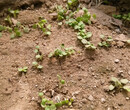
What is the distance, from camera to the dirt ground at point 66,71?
1782mm

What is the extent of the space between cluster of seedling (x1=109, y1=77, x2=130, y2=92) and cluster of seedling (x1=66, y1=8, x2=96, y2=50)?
508 millimetres

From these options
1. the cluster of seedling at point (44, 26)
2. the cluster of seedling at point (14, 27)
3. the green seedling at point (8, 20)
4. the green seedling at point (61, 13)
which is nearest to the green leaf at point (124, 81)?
the cluster of seedling at point (44, 26)

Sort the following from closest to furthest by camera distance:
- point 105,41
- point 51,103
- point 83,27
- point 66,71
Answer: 1. point 51,103
2. point 66,71
3. point 105,41
4. point 83,27

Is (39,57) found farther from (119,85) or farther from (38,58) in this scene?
(119,85)

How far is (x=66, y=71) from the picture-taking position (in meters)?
2.03

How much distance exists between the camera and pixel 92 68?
6.72 ft

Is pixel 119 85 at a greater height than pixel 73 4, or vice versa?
pixel 73 4

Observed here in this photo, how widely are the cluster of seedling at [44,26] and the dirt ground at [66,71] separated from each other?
76mm

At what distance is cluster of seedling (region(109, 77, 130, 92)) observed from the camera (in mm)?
1821

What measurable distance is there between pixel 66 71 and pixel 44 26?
0.92 meters

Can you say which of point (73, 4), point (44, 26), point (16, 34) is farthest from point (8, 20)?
point (73, 4)

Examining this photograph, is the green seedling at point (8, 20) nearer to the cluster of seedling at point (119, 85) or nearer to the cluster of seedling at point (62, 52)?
the cluster of seedling at point (62, 52)

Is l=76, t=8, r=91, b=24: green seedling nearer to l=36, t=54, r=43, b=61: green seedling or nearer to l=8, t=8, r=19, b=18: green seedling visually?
l=36, t=54, r=43, b=61: green seedling

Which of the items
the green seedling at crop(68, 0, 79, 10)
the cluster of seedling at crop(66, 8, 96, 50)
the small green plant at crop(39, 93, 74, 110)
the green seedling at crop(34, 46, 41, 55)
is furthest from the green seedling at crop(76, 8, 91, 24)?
the small green plant at crop(39, 93, 74, 110)
